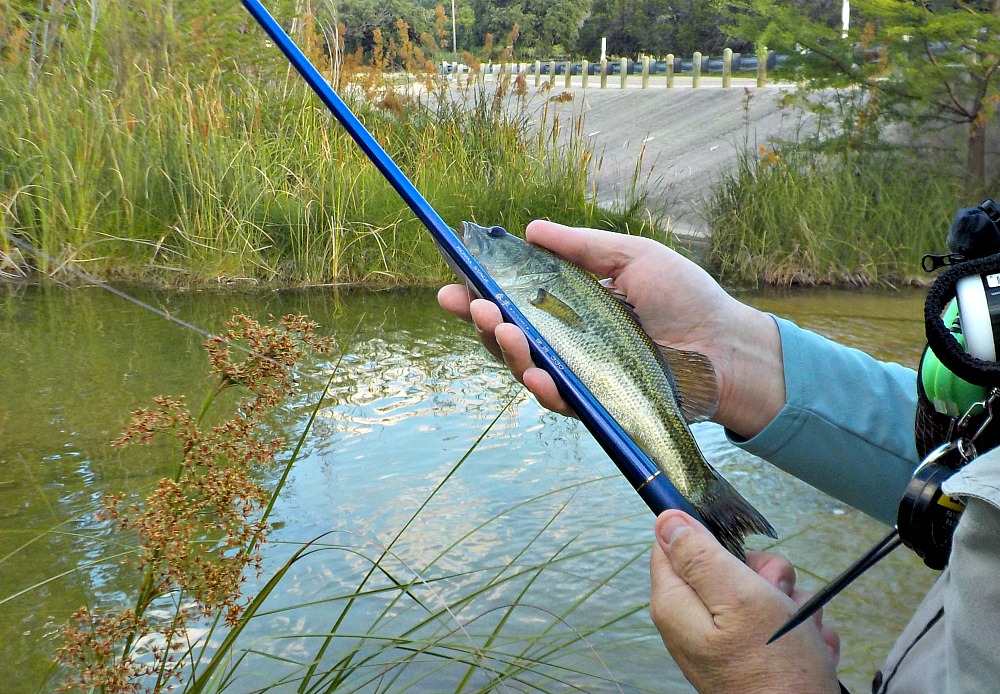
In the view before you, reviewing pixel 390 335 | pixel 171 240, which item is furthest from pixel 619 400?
pixel 171 240

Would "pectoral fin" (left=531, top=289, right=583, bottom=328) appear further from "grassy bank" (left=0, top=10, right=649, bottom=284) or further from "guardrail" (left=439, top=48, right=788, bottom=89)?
"guardrail" (left=439, top=48, right=788, bottom=89)

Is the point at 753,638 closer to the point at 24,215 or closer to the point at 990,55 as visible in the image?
the point at 24,215

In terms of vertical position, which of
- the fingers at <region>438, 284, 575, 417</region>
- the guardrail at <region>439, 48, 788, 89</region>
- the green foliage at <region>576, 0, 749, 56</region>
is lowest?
the fingers at <region>438, 284, 575, 417</region>

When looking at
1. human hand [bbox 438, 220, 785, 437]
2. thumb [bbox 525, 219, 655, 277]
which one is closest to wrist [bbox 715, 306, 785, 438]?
human hand [bbox 438, 220, 785, 437]

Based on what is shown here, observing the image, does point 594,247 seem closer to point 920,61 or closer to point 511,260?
point 511,260

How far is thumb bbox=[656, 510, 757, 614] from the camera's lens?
1195 mm

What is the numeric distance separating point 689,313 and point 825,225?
5981 mm

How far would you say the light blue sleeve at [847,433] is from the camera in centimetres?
181

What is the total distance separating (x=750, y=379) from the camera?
Result: 1.90 m

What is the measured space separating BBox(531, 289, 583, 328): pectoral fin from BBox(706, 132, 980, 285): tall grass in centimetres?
608

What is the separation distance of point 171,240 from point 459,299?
464 centimetres

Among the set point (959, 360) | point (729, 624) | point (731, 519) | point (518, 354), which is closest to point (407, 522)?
point (518, 354)

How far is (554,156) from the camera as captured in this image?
7.21 m

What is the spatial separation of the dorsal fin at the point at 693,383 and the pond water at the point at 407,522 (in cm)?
49
